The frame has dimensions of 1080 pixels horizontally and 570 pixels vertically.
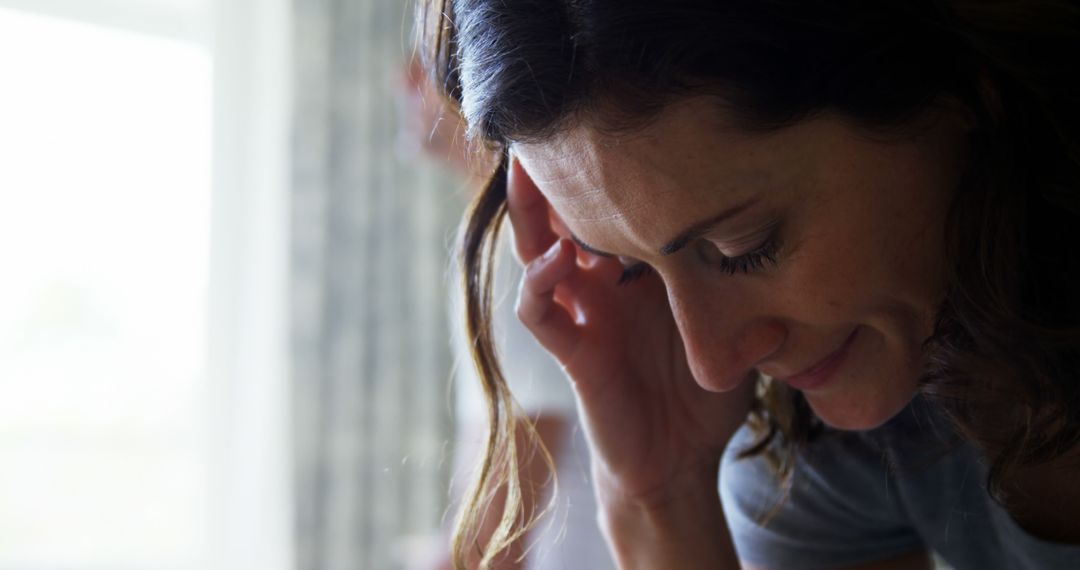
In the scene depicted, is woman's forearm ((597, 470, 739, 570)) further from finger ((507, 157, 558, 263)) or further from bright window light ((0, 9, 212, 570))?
bright window light ((0, 9, 212, 570))

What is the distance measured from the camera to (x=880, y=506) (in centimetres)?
108

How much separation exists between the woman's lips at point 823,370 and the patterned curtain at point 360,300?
2510 mm

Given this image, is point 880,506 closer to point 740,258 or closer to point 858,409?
point 858,409

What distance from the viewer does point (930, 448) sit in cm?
99

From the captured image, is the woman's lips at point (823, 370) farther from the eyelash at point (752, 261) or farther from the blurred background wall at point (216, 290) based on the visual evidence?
the blurred background wall at point (216, 290)

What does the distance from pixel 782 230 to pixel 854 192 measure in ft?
0.18

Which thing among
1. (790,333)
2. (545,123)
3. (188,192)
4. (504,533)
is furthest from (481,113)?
(188,192)

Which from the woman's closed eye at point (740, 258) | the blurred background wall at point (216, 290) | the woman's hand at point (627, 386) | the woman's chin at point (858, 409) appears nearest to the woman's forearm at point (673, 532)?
the woman's hand at point (627, 386)

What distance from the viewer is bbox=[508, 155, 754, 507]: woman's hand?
1.13m

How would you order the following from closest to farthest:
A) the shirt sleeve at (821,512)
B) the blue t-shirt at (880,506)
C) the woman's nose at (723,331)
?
the woman's nose at (723,331) → the blue t-shirt at (880,506) → the shirt sleeve at (821,512)

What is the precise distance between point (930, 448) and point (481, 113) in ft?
1.65

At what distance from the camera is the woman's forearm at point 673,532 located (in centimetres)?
112

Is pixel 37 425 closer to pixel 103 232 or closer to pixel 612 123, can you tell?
pixel 103 232

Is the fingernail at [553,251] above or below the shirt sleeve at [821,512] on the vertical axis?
above
